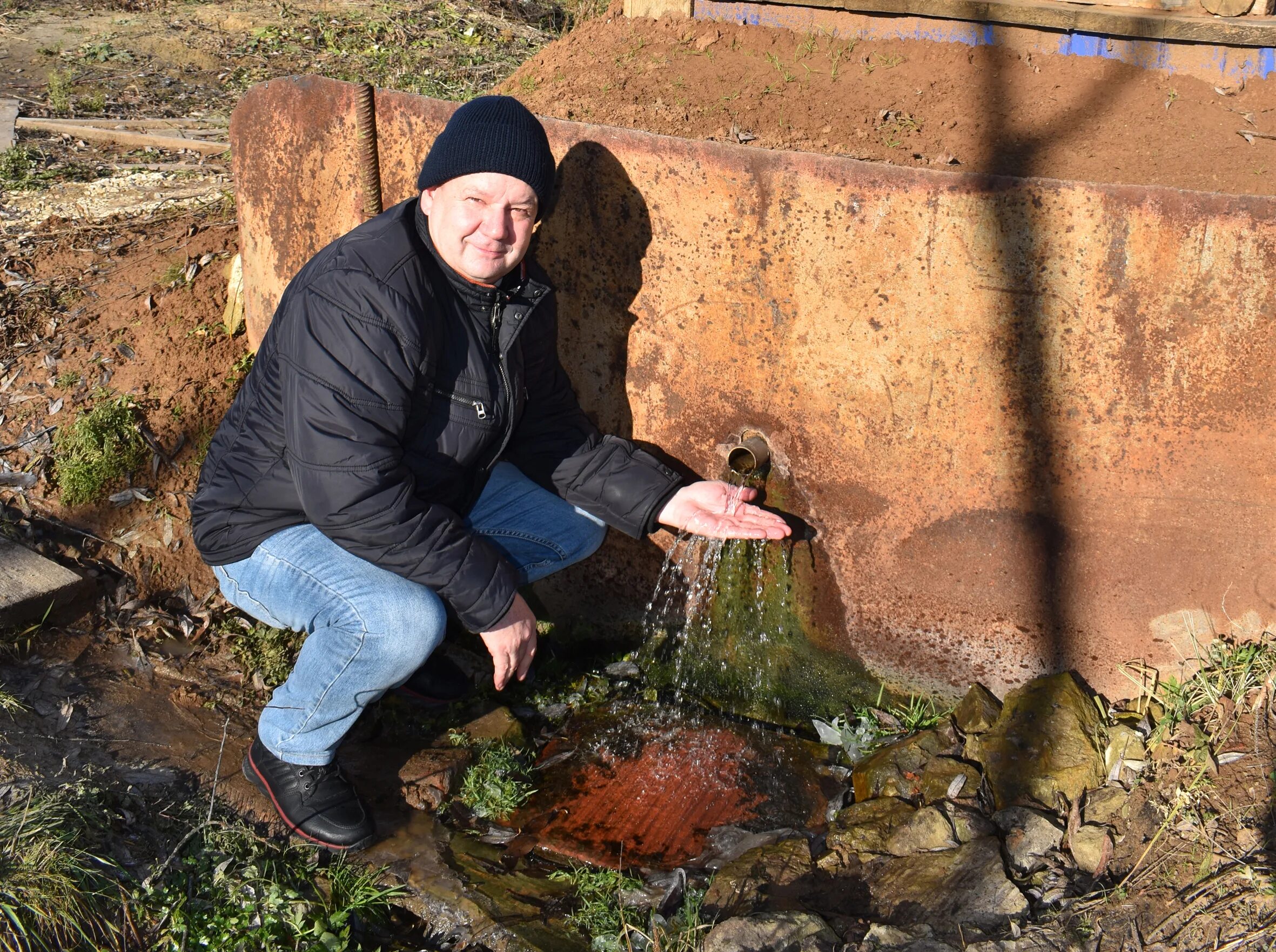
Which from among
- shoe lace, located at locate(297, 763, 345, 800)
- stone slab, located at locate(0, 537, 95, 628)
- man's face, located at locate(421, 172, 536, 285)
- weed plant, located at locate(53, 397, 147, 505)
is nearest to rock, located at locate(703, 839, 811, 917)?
shoe lace, located at locate(297, 763, 345, 800)

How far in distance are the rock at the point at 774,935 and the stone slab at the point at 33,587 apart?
224 cm

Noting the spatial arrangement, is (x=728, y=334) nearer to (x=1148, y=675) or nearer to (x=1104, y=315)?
(x=1104, y=315)

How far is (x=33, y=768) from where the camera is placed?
2.69 m

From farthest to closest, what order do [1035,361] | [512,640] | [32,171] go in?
[32,171]
[1035,361]
[512,640]

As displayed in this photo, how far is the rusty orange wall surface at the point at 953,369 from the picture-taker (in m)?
2.74

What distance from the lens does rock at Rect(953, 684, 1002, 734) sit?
3178 millimetres

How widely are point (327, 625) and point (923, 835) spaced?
1.60 metres

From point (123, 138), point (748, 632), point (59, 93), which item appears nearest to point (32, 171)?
point (123, 138)

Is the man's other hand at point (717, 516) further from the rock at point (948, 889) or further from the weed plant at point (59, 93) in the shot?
the weed plant at point (59, 93)

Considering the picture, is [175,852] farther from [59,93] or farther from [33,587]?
[59,93]

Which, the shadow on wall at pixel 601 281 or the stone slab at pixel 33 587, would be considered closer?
the shadow on wall at pixel 601 281

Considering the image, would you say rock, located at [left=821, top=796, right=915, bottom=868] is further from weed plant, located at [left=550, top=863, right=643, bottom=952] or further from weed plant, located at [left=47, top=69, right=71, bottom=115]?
weed plant, located at [left=47, top=69, right=71, bottom=115]

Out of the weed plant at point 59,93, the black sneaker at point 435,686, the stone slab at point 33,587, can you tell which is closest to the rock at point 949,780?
the black sneaker at point 435,686

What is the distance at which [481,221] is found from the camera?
8.20 feet
